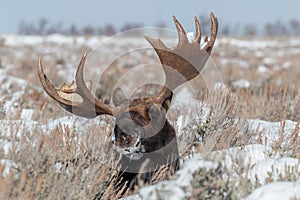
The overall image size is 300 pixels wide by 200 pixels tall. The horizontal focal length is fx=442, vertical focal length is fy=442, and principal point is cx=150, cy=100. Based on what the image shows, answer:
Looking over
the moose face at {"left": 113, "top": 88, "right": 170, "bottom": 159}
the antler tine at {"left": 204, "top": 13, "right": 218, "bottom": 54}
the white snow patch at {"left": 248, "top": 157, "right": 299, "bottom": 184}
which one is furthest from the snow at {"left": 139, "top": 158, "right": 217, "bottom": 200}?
the antler tine at {"left": 204, "top": 13, "right": 218, "bottom": 54}

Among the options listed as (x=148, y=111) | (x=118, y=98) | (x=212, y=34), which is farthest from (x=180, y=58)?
(x=118, y=98)

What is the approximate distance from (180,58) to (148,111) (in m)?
0.60

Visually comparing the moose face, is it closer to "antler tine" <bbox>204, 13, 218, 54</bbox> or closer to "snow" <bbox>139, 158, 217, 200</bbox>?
"antler tine" <bbox>204, 13, 218, 54</bbox>

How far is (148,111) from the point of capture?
3.81 metres

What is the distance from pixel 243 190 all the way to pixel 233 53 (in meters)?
25.9

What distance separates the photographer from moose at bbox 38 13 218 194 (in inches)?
150

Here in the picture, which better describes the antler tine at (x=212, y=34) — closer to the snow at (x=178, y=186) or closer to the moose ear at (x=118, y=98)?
the moose ear at (x=118, y=98)

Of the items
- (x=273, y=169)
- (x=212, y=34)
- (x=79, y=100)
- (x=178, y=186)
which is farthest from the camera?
(x=212, y=34)

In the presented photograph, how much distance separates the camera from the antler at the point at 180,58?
13.0ft

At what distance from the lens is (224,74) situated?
49.5 ft

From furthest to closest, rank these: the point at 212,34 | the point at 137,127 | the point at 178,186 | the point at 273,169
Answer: the point at 212,34 → the point at 137,127 → the point at 273,169 → the point at 178,186

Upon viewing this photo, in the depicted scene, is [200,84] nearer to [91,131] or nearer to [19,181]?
[91,131]

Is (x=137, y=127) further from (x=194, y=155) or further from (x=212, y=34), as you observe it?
(x=212, y=34)

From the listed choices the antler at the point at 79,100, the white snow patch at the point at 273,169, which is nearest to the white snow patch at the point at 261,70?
the antler at the point at 79,100
